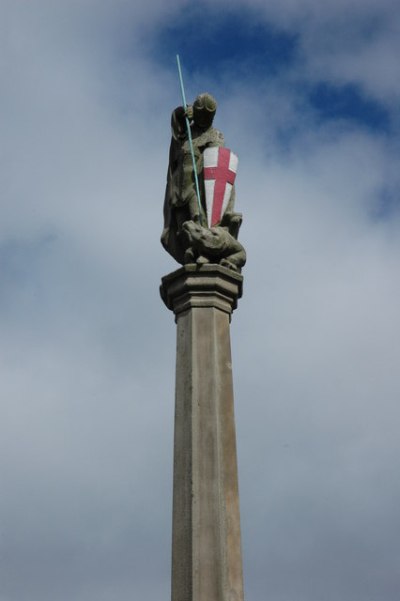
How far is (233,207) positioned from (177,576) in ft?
14.7

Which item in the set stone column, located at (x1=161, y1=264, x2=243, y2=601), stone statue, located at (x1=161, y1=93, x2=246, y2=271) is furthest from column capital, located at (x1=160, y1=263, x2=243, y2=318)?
stone statue, located at (x1=161, y1=93, x2=246, y2=271)

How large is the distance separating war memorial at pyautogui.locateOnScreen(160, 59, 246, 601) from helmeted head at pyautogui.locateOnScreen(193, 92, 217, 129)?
1 cm

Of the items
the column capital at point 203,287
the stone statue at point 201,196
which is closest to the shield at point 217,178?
the stone statue at point 201,196

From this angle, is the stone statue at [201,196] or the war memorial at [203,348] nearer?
the war memorial at [203,348]

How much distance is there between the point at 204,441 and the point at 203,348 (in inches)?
42.6

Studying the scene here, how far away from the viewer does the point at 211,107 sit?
10.3 meters

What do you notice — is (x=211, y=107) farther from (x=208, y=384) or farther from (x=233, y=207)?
(x=208, y=384)

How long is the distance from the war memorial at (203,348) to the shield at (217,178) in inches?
0.5

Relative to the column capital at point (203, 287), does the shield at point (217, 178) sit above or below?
above

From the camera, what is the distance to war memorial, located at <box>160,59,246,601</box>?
306 inches

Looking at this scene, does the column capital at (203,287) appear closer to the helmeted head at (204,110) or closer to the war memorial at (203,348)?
the war memorial at (203,348)

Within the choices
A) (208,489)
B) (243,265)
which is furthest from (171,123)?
(208,489)

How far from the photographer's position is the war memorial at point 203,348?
7.76 m

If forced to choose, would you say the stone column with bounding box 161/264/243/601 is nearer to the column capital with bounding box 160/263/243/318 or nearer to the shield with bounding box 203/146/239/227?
the column capital with bounding box 160/263/243/318
